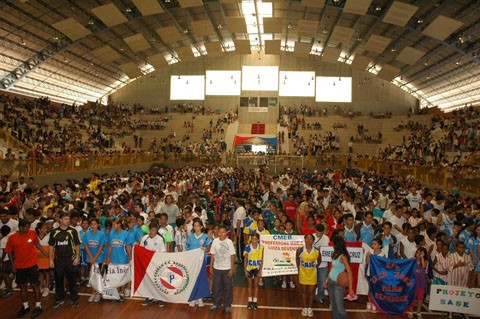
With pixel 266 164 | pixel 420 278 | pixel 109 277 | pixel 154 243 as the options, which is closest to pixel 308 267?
pixel 420 278

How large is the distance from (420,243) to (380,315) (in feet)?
5.34

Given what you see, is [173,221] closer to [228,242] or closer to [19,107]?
[228,242]

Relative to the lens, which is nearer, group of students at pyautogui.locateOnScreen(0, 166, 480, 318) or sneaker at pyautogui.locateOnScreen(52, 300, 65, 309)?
group of students at pyautogui.locateOnScreen(0, 166, 480, 318)

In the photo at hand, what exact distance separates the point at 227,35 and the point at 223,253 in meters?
41.8

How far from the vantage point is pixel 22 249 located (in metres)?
7.29

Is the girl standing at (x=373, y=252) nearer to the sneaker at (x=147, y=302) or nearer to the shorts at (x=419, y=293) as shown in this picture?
the shorts at (x=419, y=293)

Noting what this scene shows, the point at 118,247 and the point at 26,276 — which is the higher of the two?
the point at 118,247

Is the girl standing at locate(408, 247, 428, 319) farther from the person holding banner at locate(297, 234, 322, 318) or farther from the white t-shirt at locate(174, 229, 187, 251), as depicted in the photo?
the white t-shirt at locate(174, 229, 187, 251)

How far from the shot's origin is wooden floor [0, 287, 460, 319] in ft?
24.8

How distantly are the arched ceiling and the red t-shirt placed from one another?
24146 mm

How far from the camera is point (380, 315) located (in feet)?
25.9

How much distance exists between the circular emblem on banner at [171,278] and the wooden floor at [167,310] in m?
0.39

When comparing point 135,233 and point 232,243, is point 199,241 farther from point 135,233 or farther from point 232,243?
point 135,233

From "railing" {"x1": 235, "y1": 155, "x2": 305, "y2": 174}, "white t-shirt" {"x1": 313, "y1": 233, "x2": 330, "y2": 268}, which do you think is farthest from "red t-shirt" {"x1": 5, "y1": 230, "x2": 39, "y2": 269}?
"railing" {"x1": 235, "y1": 155, "x2": 305, "y2": 174}
